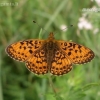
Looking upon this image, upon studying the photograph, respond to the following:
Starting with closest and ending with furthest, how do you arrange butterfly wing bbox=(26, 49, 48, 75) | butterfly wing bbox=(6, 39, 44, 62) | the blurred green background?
butterfly wing bbox=(26, 49, 48, 75) → butterfly wing bbox=(6, 39, 44, 62) → the blurred green background

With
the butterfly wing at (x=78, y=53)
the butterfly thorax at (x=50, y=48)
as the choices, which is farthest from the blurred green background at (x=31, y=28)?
the butterfly wing at (x=78, y=53)

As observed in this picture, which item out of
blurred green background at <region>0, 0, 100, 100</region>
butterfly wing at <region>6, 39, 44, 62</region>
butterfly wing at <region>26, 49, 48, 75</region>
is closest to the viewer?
butterfly wing at <region>26, 49, 48, 75</region>

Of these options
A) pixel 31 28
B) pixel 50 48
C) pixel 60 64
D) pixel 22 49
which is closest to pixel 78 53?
pixel 60 64

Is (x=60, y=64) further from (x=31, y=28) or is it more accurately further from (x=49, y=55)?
(x=31, y=28)

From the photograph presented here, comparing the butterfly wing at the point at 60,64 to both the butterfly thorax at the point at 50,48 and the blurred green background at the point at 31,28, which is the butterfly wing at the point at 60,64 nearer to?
the butterfly thorax at the point at 50,48

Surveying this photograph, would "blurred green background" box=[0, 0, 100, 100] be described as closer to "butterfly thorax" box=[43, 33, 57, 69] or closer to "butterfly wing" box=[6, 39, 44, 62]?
"butterfly thorax" box=[43, 33, 57, 69]

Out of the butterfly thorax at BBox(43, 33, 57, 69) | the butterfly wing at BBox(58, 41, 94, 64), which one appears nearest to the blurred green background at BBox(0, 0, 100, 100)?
the butterfly thorax at BBox(43, 33, 57, 69)

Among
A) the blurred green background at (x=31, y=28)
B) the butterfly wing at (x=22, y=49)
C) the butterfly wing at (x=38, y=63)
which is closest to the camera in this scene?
the butterfly wing at (x=38, y=63)
